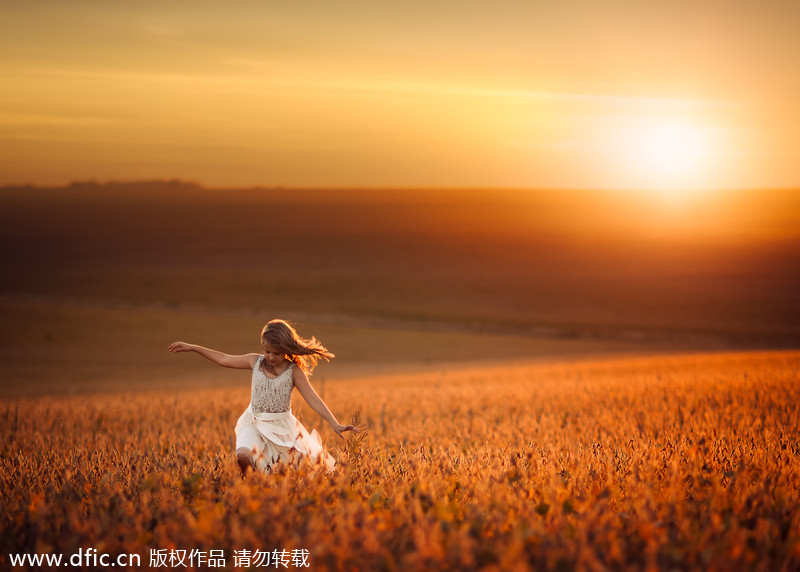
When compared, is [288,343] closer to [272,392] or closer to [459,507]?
[272,392]

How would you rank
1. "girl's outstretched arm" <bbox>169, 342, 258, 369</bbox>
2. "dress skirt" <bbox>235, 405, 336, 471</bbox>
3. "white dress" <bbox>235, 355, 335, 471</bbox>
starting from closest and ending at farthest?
1. "dress skirt" <bbox>235, 405, 336, 471</bbox>
2. "white dress" <bbox>235, 355, 335, 471</bbox>
3. "girl's outstretched arm" <bbox>169, 342, 258, 369</bbox>

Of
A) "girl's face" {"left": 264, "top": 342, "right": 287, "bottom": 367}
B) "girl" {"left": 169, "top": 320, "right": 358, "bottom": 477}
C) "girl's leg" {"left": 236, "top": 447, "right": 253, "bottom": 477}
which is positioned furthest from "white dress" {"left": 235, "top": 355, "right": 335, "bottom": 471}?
"girl's leg" {"left": 236, "top": 447, "right": 253, "bottom": 477}

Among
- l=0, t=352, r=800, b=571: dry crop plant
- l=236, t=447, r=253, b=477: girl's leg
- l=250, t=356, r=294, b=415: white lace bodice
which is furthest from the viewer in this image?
l=250, t=356, r=294, b=415: white lace bodice

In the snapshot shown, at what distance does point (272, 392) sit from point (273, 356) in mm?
342

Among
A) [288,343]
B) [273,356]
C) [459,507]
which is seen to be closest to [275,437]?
[273,356]

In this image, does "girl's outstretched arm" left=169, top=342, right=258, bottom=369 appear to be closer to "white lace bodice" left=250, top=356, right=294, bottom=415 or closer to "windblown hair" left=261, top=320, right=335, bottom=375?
"white lace bodice" left=250, top=356, right=294, bottom=415

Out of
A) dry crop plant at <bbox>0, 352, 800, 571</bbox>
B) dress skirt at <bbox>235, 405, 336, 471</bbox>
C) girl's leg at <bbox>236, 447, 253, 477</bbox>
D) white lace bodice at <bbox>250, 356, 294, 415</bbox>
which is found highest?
white lace bodice at <bbox>250, 356, 294, 415</bbox>

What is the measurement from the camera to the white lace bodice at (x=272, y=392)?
20.9 feet

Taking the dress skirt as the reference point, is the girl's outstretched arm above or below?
above

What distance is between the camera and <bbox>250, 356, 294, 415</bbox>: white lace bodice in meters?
6.36

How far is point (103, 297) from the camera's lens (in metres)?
62.8

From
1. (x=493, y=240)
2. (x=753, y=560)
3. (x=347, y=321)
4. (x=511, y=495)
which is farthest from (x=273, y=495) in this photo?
(x=493, y=240)

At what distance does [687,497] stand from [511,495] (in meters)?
1.23

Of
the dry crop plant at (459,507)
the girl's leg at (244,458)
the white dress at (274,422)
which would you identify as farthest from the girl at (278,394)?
the dry crop plant at (459,507)
